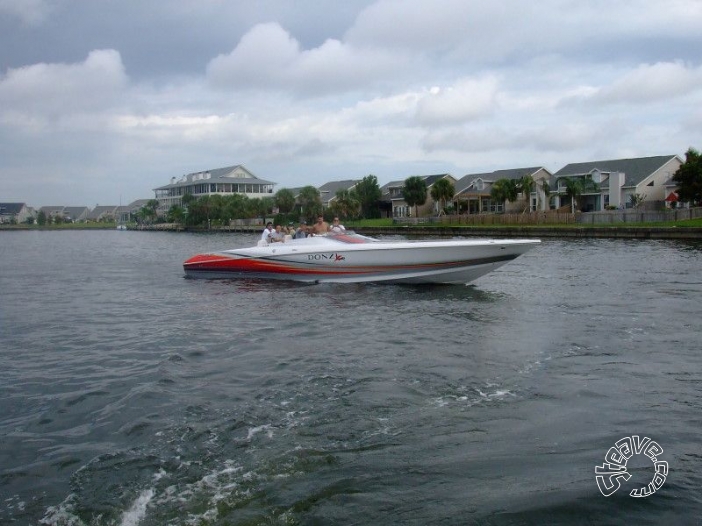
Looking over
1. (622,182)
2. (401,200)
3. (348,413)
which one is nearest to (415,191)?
(401,200)

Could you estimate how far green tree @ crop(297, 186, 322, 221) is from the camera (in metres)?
82.4

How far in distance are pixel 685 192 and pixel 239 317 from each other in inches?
1948

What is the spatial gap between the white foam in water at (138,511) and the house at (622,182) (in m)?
62.5

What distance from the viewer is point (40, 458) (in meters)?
5.74

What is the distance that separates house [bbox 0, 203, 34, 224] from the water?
6994 inches

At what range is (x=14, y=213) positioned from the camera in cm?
17062

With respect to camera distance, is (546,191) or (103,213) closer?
(546,191)

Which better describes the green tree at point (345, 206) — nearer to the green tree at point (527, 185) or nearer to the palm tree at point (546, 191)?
the green tree at point (527, 185)

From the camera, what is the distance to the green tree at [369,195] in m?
86.2

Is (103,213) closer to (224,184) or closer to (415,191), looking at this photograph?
(224,184)

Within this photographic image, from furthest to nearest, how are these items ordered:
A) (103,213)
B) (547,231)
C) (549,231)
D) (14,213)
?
(103,213) < (14,213) < (547,231) < (549,231)

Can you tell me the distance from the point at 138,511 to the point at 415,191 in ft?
237

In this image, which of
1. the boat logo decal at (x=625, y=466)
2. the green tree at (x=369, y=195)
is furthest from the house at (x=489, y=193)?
the boat logo decal at (x=625, y=466)

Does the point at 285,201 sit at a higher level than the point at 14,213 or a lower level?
lower
